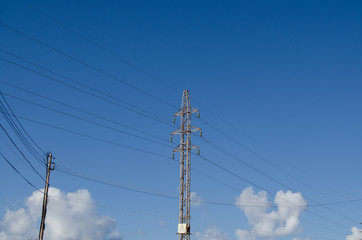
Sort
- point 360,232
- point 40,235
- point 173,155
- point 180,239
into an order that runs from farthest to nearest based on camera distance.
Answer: point 360,232 → point 173,155 → point 180,239 → point 40,235

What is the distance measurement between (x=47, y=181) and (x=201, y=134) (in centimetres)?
1858

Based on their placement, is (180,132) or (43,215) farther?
(180,132)

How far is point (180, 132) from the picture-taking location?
47750 mm

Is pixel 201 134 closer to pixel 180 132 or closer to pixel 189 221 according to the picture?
pixel 180 132

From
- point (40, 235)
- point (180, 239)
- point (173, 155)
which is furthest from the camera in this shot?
point (173, 155)

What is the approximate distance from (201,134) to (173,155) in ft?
14.1

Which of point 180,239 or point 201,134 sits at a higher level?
point 201,134

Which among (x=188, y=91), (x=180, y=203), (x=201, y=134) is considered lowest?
(x=180, y=203)

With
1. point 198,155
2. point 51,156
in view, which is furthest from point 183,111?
point 51,156

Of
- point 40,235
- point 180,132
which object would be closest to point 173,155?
point 180,132

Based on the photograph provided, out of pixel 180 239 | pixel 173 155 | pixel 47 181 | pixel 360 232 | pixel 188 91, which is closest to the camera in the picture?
pixel 47 181

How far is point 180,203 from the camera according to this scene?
44938mm

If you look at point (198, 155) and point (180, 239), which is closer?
point (180, 239)

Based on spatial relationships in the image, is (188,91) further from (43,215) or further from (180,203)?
(43,215)
